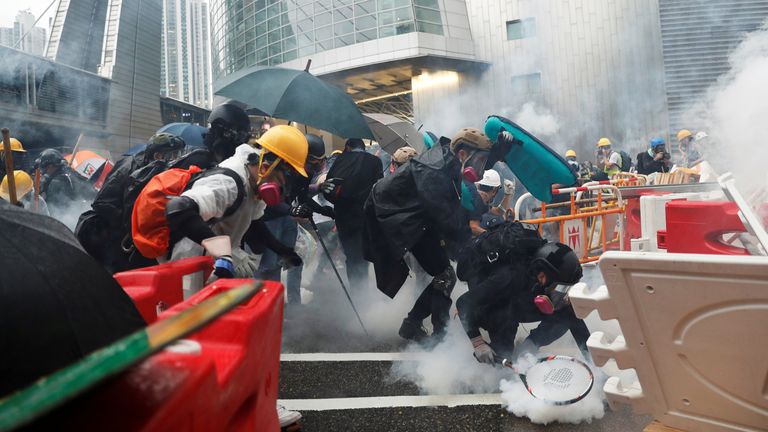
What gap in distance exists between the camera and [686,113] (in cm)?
941

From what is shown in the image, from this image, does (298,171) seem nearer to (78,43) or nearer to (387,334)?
(387,334)

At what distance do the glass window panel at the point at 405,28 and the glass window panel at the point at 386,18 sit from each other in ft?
1.35

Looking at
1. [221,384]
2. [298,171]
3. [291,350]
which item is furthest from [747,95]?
[221,384]

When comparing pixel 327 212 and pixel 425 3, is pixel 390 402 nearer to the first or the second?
pixel 327 212

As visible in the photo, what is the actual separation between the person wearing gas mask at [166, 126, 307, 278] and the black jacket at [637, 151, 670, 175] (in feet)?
25.7

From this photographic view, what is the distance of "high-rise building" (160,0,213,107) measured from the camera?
165ft

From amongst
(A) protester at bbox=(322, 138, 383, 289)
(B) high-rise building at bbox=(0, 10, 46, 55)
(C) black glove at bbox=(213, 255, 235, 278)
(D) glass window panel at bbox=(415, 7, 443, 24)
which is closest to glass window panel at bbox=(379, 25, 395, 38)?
(D) glass window panel at bbox=(415, 7, 443, 24)

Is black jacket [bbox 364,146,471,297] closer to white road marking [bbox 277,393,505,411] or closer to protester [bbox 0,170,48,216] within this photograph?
white road marking [bbox 277,393,505,411]

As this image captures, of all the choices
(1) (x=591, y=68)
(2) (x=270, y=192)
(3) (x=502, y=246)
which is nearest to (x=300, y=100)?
(2) (x=270, y=192)

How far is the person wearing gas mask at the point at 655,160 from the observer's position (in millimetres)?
8531

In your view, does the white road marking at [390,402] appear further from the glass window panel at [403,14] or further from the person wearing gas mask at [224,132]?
the glass window panel at [403,14]

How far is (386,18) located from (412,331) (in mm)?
19813

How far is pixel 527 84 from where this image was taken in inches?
725

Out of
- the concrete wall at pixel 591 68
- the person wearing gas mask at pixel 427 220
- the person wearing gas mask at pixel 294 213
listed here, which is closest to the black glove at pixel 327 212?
the person wearing gas mask at pixel 294 213
